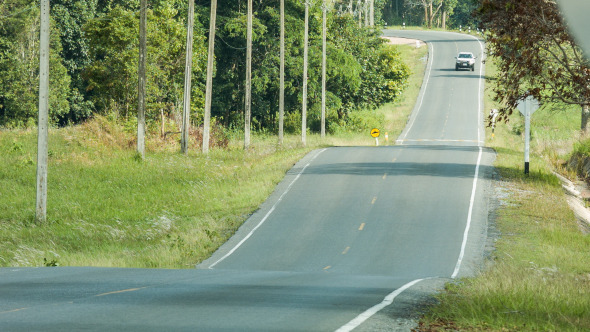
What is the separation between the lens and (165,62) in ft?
164

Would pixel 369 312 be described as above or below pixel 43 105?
below

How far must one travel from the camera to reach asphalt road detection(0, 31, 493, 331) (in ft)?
31.1

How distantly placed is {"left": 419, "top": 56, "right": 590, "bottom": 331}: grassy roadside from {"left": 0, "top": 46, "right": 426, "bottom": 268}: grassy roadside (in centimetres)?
880

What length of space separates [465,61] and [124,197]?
64.3 metres

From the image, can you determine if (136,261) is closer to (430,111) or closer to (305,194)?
(305,194)

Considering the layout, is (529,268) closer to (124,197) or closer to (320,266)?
(320,266)

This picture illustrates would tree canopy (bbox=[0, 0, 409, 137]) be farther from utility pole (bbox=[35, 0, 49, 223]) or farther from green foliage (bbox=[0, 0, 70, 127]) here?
utility pole (bbox=[35, 0, 49, 223])

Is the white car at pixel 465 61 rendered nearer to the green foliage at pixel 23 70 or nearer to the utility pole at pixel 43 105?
the green foliage at pixel 23 70

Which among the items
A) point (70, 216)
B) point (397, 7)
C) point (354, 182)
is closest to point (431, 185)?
point (354, 182)

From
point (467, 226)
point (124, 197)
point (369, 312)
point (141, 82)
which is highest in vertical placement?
point (141, 82)

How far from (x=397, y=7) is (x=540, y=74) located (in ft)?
422

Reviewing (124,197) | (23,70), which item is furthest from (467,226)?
(23,70)

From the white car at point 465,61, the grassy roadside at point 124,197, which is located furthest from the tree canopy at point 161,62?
the white car at point 465,61

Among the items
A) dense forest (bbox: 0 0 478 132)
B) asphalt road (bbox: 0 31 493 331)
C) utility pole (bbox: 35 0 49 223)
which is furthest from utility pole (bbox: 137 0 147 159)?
utility pole (bbox: 35 0 49 223)
